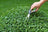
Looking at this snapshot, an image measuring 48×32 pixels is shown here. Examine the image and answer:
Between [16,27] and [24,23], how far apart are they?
186 millimetres

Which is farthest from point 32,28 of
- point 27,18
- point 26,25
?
point 27,18

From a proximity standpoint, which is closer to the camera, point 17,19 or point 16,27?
point 16,27

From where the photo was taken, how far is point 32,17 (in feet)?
10.3

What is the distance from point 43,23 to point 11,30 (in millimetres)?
678

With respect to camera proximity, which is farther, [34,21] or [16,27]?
[34,21]

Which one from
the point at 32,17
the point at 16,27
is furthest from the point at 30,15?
the point at 16,27

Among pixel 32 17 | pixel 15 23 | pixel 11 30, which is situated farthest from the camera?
pixel 32 17

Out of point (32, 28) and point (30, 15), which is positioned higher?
point (30, 15)

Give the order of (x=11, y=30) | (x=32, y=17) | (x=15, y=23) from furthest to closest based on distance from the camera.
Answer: (x=32, y=17) < (x=15, y=23) < (x=11, y=30)

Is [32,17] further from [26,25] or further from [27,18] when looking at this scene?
[26,25]

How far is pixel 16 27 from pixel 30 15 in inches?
21.9

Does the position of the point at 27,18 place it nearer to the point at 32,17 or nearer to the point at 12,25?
the point at 32,17

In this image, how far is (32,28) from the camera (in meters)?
2.75

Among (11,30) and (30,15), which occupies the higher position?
(30,15)
